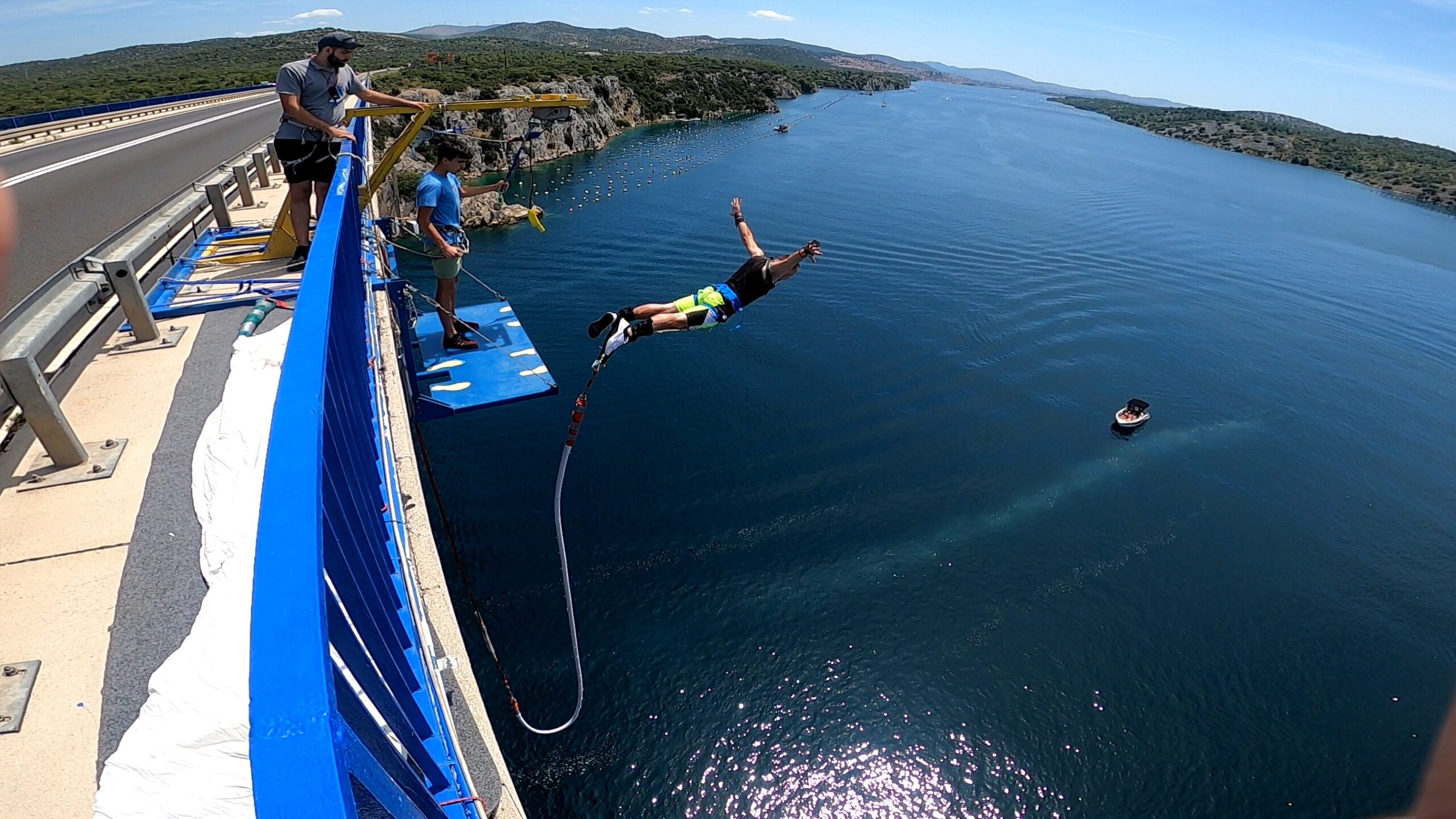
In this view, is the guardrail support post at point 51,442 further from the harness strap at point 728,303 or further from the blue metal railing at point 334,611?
the harness strap at point 728,303

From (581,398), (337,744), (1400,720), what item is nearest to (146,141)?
(581,398)

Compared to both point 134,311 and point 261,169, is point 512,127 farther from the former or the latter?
point 134,311

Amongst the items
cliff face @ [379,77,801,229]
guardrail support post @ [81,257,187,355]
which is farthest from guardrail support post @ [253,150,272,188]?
cliff face @ [379,77,801,229]

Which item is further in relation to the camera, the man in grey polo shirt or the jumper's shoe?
the man in grey polo shirt

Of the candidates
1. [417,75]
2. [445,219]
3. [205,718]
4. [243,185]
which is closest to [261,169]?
[243,185]

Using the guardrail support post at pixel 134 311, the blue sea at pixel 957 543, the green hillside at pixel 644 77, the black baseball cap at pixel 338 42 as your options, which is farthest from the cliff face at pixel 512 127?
the guardrail support post at pixel 134 311

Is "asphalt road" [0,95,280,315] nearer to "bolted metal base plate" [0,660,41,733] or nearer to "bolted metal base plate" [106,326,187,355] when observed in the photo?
"bolted metal base plate" [106,326,187,355]
